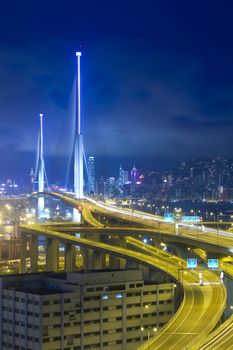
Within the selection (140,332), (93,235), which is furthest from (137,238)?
(140,332)

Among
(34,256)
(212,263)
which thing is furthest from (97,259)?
(212,263)

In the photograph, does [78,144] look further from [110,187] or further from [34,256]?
[110,187]

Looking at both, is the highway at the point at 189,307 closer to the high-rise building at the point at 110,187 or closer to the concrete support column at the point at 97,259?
the concrete support column at the point at 97,259

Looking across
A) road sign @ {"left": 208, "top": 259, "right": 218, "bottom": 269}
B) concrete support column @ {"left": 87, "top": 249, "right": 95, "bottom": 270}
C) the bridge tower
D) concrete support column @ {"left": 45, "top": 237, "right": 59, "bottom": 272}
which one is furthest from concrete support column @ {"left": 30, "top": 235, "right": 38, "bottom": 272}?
road sign @ {"left": 208, "top": 259, "right": 218, "bottom": 269}

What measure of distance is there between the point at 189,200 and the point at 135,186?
37.7 feet

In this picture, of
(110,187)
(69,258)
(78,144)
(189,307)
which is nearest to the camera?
(189,307)

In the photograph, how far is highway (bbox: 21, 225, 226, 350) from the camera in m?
17.7

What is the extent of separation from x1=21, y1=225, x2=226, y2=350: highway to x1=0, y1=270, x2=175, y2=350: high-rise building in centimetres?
148

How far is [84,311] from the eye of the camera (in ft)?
76.7

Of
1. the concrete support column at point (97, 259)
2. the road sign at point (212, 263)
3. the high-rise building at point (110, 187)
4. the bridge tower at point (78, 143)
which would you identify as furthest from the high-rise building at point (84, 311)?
the high-rise building at point (110, 187)

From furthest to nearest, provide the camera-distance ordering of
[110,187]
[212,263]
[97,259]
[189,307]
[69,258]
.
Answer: [110,187] → [69,258] → [97,259] → [212,263] → [189,307]

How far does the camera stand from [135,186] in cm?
12650

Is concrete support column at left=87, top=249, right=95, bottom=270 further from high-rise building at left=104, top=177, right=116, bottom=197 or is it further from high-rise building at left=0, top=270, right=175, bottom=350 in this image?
high-rise building at left=104, top=177, right=116, bottom=197

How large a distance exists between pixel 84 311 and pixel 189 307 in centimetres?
376
